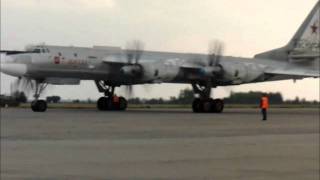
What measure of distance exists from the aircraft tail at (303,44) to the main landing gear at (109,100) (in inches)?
464

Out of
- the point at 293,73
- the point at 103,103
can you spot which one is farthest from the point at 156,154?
the point at 293,73

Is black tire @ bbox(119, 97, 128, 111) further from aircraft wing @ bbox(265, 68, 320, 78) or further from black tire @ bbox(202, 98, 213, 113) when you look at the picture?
aircraft wing @ bbox(265, 68, 320, 78)

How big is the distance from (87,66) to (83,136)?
19.5 metres

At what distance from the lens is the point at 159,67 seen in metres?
35.2

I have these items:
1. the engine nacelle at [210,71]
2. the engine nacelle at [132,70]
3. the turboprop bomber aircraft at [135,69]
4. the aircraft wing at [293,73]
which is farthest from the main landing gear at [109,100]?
the aircraft wing at [293,73]

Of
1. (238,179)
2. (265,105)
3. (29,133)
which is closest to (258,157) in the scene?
(238,179)

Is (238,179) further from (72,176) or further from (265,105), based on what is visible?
(265,105)

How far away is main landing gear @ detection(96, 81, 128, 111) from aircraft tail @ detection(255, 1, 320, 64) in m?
11.8

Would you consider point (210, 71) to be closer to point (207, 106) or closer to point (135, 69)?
point (207, 106)

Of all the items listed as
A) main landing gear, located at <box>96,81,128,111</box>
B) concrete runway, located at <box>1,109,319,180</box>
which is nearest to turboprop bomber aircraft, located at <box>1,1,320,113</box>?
main landing gear, located at <box>96,81,128,111</box>

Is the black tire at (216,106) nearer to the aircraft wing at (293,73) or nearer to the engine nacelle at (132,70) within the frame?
the aircraft wing at (293,73)

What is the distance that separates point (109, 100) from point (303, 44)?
15484 millimetres

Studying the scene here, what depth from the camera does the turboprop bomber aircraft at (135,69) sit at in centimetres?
3391

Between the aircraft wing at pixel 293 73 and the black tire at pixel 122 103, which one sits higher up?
the aircraft wing at pixel 293 73
